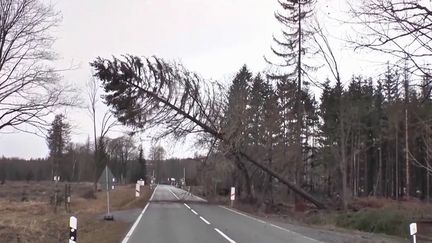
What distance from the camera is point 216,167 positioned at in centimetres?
4581

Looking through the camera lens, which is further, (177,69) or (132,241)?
(177,69)

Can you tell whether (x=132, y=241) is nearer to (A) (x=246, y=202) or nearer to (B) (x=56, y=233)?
(B) (x=56, y=233)

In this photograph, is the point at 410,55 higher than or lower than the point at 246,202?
higher

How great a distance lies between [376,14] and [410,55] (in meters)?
1.11

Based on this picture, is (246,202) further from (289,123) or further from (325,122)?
(325,122)

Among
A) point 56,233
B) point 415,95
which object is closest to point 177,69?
point 56,233

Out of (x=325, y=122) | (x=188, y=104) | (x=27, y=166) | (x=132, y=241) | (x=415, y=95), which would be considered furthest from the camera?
(x=27, y=166)

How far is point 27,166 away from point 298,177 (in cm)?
12291

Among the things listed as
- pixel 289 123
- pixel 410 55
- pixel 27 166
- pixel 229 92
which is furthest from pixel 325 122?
pixel 27 166

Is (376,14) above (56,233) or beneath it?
above

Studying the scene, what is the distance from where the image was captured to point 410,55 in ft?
38.4

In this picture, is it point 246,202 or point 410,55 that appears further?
point 246,202

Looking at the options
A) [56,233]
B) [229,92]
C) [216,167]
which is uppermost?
[229,92]

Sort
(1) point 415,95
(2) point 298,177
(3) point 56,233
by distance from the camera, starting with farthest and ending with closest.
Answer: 1. (2) point 298,177
2. (3) point 56,233
3. (1) point 415,95
